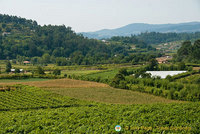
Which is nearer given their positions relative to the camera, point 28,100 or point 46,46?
point 28,100

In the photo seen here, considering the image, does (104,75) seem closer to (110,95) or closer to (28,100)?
(110,95)

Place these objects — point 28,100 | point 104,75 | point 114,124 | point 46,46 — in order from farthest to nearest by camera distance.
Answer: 1. point 46,46
2. point 104,75
3. point 28,100
4. point 114,124

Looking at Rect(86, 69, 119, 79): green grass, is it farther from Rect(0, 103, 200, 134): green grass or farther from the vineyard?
Rect(0, 103, 200, 134): green grass

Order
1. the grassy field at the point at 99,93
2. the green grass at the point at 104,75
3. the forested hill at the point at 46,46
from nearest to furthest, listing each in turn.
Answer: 1. the grassy field at the point at 99,93
2. the green grass at the point at 104,75
3. the forested hill at the point at 46,46

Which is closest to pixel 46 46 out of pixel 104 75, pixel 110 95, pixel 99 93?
pixel 104 75

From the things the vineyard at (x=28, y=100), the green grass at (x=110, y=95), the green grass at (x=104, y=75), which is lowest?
the green grass at (x=104, y=75)

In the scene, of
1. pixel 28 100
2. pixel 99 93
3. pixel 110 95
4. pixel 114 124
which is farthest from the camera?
pixel 99 93

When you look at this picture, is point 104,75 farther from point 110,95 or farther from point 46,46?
point 46,46

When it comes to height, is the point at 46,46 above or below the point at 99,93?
above

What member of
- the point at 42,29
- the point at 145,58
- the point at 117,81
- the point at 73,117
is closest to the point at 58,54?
the point at 42,29

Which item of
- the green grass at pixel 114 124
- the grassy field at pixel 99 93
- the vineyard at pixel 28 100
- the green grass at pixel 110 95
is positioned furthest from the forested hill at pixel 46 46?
the green grass at pixel 114 124

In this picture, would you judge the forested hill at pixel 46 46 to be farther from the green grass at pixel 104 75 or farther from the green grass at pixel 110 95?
the green grass at pixel 110 95

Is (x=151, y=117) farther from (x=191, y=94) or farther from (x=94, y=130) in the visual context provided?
(x=191, y=94)

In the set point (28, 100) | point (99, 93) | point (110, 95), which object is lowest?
point (110, 95)
